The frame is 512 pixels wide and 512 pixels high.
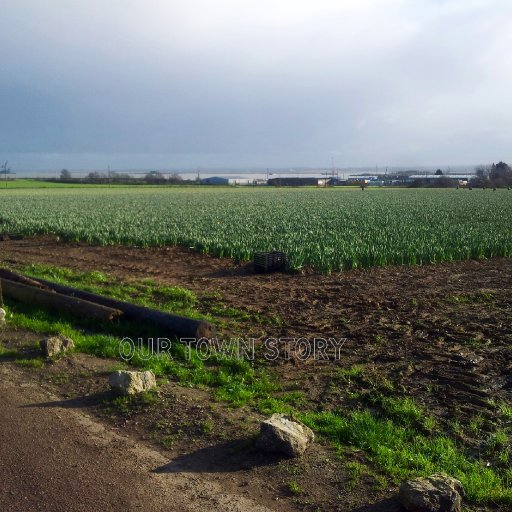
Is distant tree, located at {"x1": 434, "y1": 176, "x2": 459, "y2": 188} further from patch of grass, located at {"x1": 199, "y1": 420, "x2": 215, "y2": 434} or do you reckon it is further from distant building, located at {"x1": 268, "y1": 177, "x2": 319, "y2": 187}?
patch of grass, located at {"x1": 199, "y1": 420, "x2": 215, "y2": 434}

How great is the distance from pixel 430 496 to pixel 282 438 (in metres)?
1.29

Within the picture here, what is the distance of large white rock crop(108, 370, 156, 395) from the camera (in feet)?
20.1

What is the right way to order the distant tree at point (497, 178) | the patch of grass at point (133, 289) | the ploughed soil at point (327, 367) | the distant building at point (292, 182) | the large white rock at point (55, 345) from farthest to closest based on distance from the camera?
the distant building at point (292, 182), the distant tree at point (497, 178), the patch of grass at point (133, 289), the large white rock at point (55, 345), the ploughed soil at point (327, 367)

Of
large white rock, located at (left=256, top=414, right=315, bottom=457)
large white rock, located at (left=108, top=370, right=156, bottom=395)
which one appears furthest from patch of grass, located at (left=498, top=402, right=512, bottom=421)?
large white rock, located at (left=108, top=370, right=156, bottom=395)

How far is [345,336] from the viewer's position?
28.6 ft

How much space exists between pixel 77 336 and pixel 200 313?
7.73 ft

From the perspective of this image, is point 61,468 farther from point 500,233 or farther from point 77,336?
point 500,233

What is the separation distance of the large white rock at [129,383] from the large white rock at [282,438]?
1.72m

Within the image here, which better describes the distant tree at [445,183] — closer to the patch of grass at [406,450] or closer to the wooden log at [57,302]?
the wooden log at [57,302]

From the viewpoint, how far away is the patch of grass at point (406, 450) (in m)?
4.46

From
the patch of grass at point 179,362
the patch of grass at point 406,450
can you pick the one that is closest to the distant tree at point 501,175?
the patch of grass at point 179,362

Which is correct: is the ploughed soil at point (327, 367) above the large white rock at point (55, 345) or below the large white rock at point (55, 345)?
below

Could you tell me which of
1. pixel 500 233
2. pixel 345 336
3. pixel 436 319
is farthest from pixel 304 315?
pixel 500 233

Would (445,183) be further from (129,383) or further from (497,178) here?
(129,383)
